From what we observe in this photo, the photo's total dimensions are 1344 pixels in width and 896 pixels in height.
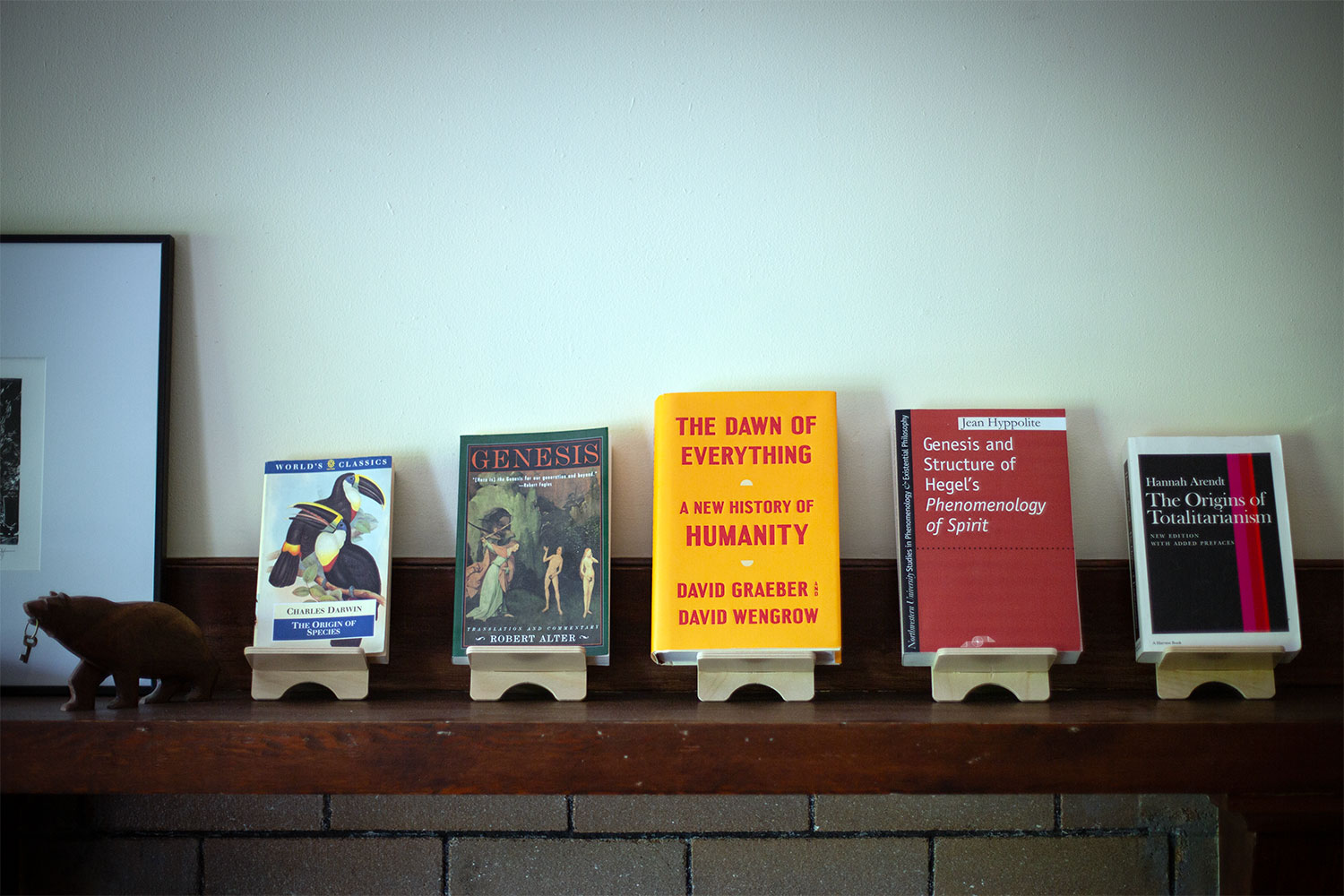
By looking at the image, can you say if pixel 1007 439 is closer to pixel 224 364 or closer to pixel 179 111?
pixel 224 364

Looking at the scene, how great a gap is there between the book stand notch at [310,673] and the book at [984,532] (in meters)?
0.86

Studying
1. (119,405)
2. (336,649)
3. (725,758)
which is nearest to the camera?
(725,758)

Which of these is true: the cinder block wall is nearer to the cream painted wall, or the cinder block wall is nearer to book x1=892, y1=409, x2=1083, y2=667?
book x1=892, y1=409, x2=1083, y2=667

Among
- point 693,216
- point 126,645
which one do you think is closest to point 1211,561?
point 693,216

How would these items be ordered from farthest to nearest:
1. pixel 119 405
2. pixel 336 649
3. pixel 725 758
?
pixel 119 405, pixel 336 649, pixel 725 758

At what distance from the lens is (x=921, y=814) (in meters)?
1.45

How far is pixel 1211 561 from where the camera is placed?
1.40m

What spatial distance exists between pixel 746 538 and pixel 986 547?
1.25 ft

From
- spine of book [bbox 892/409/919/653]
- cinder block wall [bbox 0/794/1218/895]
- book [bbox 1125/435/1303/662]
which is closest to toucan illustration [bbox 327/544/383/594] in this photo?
cinder block wall [bbox 0/794/1218/895]

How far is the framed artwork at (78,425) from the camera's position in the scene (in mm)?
1469

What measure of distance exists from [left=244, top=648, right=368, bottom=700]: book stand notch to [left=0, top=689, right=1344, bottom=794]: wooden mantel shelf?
185 millimetres

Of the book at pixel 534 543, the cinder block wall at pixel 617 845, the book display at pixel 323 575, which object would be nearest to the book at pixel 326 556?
the book display at pixel 323 575

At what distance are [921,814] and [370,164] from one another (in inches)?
57.0

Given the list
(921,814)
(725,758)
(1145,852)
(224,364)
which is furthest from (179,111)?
(1145,852)
